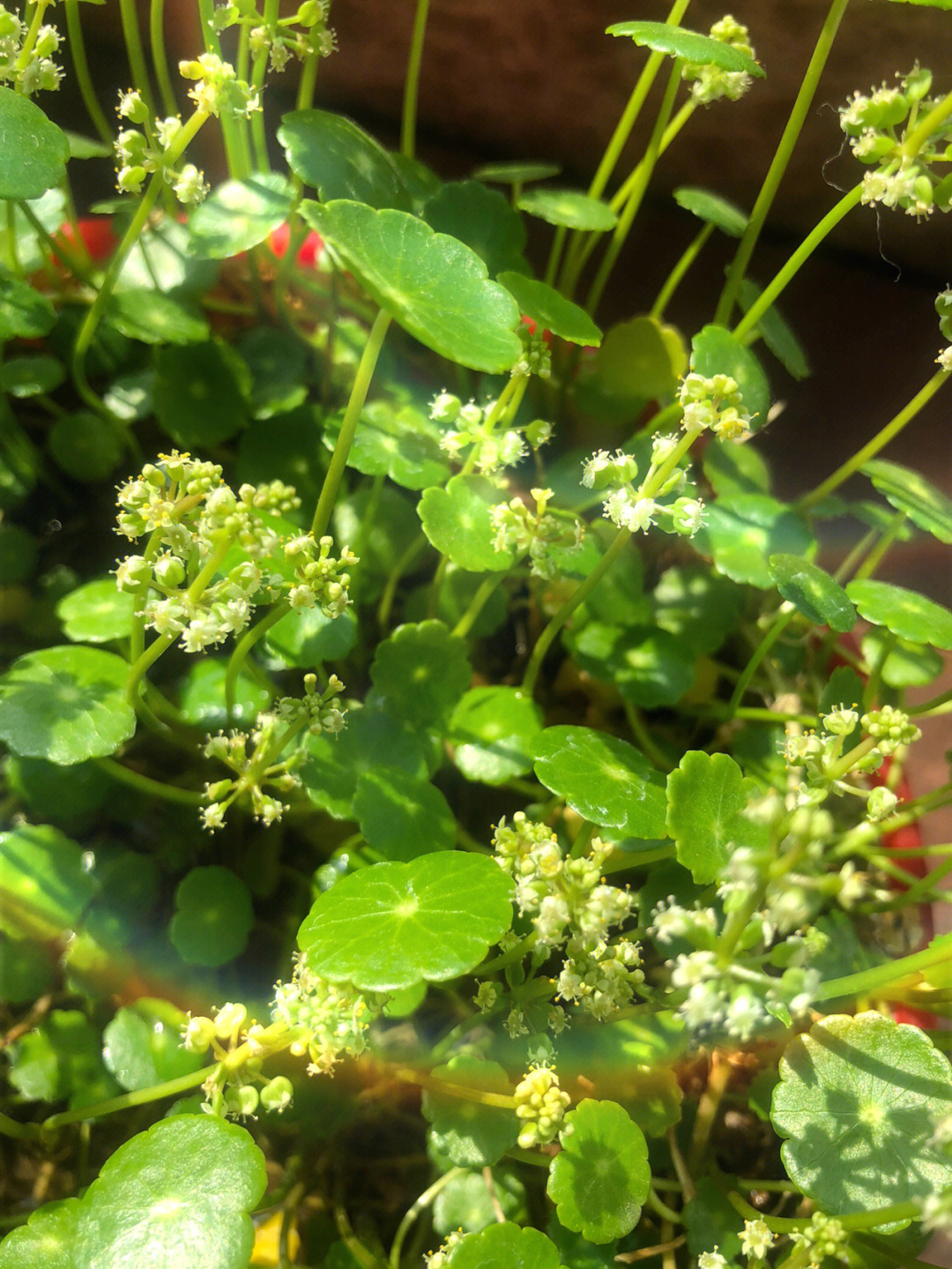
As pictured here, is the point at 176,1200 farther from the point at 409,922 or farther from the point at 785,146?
the point at 785,146

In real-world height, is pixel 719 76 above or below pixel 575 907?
above

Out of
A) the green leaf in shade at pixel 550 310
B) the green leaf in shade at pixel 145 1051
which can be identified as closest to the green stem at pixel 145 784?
the green leaf in shade at pixel 145 1051

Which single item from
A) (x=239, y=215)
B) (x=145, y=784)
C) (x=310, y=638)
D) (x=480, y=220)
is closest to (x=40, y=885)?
(x=145, y=784)

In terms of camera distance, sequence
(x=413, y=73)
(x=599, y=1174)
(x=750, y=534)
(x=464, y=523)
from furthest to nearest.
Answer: (x=413, y=73) → (x=750, y=534) → (x=464, y=523) → (x=599, y=1174)

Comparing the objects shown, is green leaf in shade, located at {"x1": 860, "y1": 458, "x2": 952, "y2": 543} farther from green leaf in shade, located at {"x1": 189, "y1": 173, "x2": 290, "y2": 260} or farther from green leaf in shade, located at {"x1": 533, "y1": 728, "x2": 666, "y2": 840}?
green leaf in shade, located at {"x1": 189, "y1": 173, "x2": 290, "y2": 260}

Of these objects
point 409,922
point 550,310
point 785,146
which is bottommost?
point 409,922

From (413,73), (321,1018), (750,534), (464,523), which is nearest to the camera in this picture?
(321,1018)
